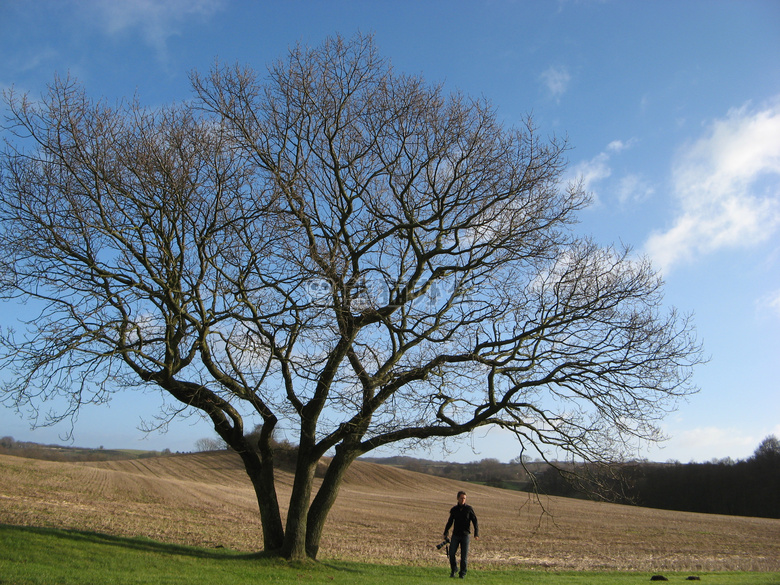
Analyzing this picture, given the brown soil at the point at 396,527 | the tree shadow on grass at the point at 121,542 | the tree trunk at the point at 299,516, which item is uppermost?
the tree trunk at the point at 299,516

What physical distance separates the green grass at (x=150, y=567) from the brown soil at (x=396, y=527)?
337 cm

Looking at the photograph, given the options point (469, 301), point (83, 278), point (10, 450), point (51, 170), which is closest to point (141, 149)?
point (51, 170)

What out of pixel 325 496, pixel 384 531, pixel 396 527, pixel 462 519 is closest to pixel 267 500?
pixel 325 496

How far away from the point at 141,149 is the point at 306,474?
24.7 feet

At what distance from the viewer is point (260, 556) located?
1172cm

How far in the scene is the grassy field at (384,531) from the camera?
15.5 m

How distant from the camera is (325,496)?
1233 cm

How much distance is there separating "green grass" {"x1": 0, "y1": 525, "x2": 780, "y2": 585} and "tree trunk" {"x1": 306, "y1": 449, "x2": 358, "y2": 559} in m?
0.74

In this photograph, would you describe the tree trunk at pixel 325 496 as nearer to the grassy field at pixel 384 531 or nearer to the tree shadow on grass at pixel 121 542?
the grassy field at pixel 384 531

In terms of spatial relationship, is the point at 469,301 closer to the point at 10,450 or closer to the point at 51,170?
the point at 51,170

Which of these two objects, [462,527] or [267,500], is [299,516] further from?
[462,527]

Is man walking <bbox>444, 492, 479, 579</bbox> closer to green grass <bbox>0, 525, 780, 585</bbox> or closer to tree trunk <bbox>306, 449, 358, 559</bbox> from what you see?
green grass <bbox>0, 525, 780, 585</bbox>

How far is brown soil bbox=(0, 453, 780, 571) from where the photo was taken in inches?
712

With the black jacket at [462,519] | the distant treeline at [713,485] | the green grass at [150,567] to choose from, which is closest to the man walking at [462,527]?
the black jacket at [462,519]
